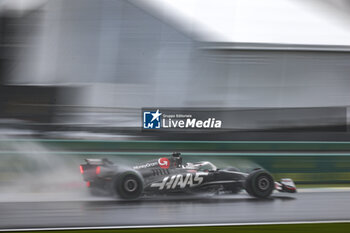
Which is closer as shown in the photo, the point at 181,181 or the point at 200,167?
the point at 181,181

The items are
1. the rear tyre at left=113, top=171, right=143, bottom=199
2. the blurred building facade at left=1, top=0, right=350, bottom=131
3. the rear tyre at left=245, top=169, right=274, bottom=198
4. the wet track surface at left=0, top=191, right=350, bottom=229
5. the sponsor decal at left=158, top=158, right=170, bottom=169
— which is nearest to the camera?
the wet track surface at left=0, top=191, right=350, bottom=229

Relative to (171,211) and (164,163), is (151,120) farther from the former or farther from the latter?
(171,211)

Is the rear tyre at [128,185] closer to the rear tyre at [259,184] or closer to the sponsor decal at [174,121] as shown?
the rear tyre at [259,184]

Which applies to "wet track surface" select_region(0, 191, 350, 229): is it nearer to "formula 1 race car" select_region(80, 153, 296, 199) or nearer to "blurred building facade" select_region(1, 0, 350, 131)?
"formula 1 race car" select_region(80, 153, 296, 199)

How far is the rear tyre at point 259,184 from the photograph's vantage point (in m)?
5.78

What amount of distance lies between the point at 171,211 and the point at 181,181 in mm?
538

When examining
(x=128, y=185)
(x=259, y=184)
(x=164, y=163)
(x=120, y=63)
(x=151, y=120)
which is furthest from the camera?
(x=120, y=63)

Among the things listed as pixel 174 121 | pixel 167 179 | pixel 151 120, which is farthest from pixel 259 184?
pixel 151 120

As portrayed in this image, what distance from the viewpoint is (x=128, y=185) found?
5.52 m

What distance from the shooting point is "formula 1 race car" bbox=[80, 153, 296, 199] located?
552 cm

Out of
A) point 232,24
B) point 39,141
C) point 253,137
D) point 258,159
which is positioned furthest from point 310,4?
point 39,141

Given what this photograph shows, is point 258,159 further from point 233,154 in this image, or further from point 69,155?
point 69,155

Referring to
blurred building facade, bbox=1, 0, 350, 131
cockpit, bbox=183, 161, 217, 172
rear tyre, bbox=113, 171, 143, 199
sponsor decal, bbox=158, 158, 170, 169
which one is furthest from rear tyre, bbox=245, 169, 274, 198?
A: blurred building facade, bbox=1, 0, 350, 131

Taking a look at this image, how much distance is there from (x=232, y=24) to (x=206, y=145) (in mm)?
2287
